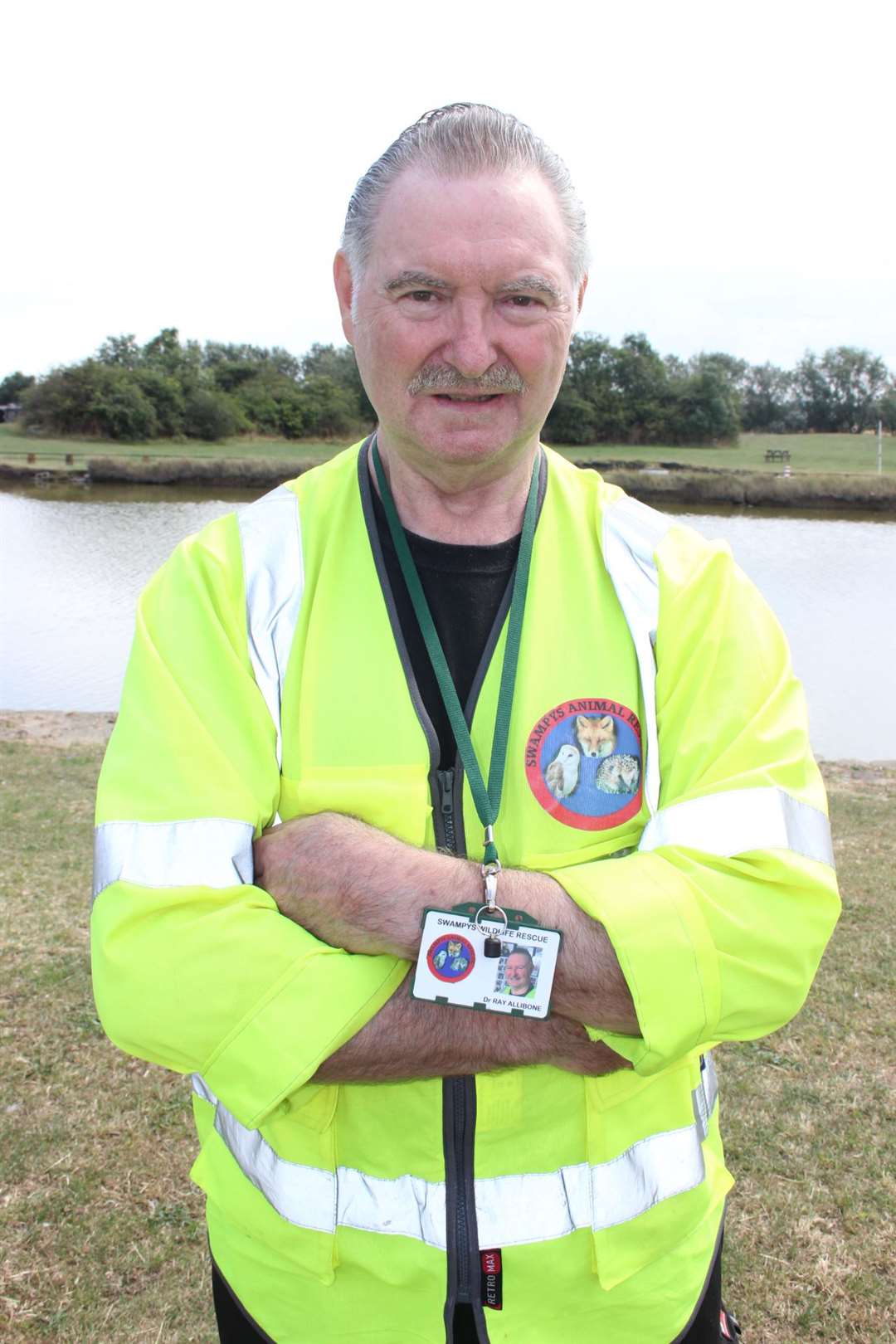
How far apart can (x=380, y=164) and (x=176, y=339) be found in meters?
81.8

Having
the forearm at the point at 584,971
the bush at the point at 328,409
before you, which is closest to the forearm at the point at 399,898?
the forearm at the point at 584,971

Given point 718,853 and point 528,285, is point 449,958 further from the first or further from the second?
point 528,285

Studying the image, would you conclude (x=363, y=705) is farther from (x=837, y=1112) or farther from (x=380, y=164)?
(x=837, y=1112)

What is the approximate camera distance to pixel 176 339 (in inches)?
3056

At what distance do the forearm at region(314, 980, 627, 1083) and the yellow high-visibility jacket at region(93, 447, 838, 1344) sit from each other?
0.15 ft

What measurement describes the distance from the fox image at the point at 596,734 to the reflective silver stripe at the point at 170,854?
53 centimetres

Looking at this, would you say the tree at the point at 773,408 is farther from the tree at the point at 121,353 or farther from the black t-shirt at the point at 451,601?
the black t-shirt at the point at 451,601

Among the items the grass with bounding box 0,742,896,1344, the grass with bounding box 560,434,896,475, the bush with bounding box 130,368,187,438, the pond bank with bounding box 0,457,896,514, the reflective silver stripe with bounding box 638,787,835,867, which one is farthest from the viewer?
the bush with bounding box 130,368,187,438

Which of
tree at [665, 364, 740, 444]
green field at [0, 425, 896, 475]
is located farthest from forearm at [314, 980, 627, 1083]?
tree at [665, 364, 740, 444]

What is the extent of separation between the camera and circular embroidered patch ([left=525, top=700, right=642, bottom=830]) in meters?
1.62

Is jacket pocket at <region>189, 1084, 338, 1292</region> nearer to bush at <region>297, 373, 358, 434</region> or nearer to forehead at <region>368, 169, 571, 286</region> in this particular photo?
forehead at <region>368, 169, 571, 286</region>

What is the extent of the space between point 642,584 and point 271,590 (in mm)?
Answer: 580

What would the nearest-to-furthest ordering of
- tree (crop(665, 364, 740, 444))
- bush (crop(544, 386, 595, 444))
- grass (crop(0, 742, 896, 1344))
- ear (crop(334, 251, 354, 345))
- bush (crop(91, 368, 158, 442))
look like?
ear (crop(334, 251, 354, 345)) → grass (crop(0, 742, 896, 1344)) → bush (crop(544, 386, 595, 444)) → bush (crop(91, 368, 158, 442)) → tree (crop(665, 364, 740, 444))

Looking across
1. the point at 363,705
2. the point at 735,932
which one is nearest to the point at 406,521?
the point at 363,705
